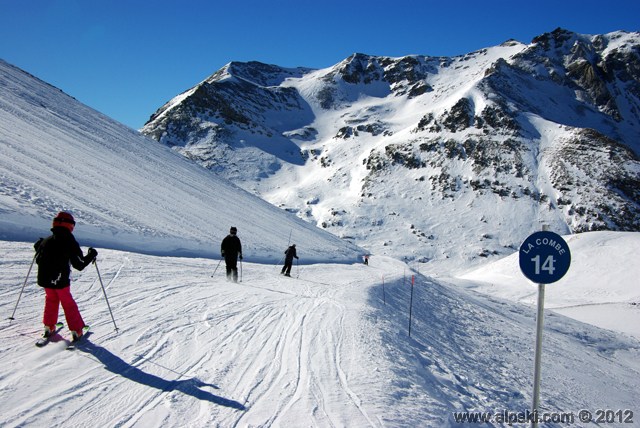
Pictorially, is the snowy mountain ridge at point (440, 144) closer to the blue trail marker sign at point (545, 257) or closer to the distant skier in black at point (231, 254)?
the distant skier in black at point (231, 254)

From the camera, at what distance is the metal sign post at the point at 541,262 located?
466 centimetres

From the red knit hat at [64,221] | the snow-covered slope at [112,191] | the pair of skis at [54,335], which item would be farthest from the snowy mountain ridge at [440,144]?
the red knit hat at [64,221]

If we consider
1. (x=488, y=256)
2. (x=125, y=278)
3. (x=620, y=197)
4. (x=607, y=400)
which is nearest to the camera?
(x=125, y=278)

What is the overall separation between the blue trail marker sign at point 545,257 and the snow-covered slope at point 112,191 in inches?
515

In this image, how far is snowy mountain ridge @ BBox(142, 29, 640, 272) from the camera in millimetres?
Result: 71500

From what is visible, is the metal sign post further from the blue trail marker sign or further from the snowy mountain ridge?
the snowy mountain ridge

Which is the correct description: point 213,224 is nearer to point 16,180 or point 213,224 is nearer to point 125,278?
point 16,180

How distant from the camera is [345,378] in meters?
5.77

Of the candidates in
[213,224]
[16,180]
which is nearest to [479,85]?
[213,224]

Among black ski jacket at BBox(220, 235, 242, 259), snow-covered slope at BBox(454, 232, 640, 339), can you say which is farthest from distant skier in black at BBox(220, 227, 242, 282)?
snow-covered slope at BBox(454, 232, 640, 339)

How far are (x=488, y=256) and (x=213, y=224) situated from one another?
175 ft

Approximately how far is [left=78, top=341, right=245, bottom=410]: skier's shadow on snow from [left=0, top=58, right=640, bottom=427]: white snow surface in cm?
2

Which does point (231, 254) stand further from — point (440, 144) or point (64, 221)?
point (440, 144)

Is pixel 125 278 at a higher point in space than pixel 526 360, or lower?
higher
